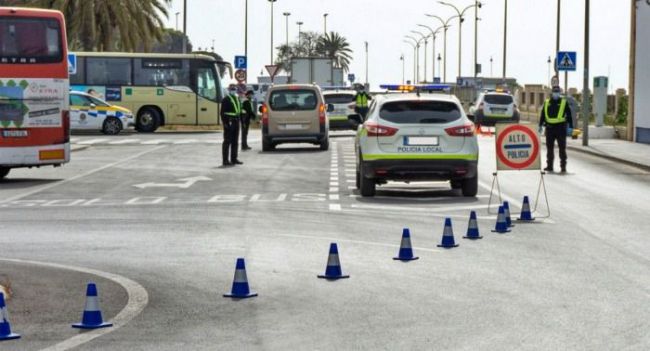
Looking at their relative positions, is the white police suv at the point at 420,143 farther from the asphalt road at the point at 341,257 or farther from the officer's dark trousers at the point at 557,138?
the officer's dark trousers at the point at 557,138

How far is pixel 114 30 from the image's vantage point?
67688mm

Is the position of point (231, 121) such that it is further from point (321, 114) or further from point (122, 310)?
point (122, 310)

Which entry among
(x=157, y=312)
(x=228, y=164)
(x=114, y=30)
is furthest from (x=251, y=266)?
(x=114, y=30)

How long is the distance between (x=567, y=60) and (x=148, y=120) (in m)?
18.4

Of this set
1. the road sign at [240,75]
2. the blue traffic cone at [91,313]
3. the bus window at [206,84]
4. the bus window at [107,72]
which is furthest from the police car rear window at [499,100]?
the blue traffic cone at [91,313]

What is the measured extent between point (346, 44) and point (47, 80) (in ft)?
498

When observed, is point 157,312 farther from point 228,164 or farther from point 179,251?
point 228,164

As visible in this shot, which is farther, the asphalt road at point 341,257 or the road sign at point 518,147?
the road sign at point 518,147

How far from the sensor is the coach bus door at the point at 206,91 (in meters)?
59.0

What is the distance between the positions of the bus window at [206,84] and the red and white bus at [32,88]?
99.9ft

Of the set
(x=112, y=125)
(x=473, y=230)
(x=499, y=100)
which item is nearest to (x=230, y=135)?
(x=473, y=230)

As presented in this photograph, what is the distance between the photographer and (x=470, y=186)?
76.4 ft

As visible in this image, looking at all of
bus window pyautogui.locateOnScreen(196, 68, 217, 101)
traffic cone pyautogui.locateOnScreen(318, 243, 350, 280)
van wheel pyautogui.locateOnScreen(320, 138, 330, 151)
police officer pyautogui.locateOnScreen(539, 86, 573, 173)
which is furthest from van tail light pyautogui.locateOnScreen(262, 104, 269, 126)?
traffic cone pyautogui.locateOnScreen(318, 243, 350, 280)

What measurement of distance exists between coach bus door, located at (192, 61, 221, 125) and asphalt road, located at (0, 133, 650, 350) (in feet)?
98.8
